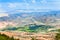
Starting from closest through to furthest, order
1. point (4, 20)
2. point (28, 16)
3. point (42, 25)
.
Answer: point (42, 25) < point (4, 20) < point (28, 16)

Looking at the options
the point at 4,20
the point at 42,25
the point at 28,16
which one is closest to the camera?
the point at 42,25

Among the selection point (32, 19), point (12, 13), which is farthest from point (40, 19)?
point (12, 13)

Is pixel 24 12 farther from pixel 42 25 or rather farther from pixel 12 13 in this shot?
pixel 42 25

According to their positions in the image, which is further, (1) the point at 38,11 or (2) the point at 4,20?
(1) the point at 38,11

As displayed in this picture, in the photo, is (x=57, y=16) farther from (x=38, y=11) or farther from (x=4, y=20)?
(x=4, y=20)

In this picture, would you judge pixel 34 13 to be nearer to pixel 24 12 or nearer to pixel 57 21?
pixel 24 12

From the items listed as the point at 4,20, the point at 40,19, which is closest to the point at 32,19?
the point at 40,19

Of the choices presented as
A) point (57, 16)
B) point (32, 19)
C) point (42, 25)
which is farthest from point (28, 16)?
point (42, 25)

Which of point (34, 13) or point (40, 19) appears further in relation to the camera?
point (34, 13)
